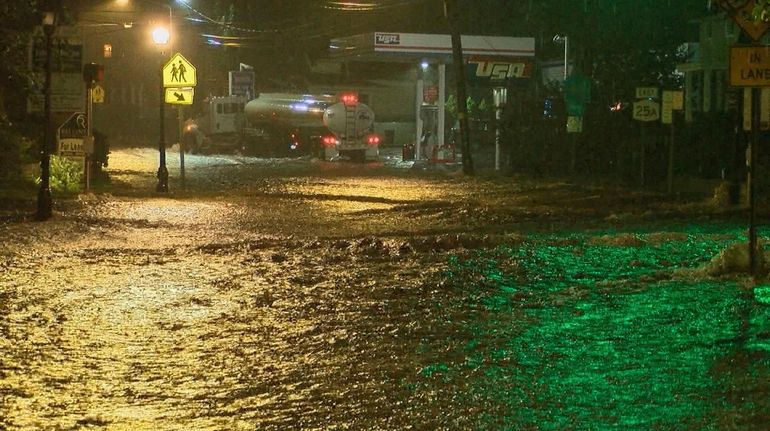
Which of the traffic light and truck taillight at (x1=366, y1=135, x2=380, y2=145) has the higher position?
the traffic light

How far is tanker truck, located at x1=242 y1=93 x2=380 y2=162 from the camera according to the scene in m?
56.1

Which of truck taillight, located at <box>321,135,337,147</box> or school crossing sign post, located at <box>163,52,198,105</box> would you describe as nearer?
school crossing sign post, located at <box>163,52,198,105</box>

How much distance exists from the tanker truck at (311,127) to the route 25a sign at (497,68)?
22.6 ft

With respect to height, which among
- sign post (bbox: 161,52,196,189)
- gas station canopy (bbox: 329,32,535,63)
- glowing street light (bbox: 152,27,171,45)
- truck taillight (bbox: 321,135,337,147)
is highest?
gas station canopy (bbox: 329,32,535,63)

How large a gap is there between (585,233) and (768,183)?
8939mm

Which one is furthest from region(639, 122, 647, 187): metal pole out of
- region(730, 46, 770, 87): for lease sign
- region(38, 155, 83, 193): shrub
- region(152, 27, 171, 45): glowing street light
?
region(730, 46, 770, 87): for lease sign

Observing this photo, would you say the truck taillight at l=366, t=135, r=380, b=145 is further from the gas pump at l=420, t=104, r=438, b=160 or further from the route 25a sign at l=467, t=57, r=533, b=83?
the route 25a sign at l=467, t=57, r=533, b=83

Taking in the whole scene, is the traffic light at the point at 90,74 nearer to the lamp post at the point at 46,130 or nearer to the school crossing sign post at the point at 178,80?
the school crossing sign post at the point at 178,80

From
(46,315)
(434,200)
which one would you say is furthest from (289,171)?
(46,315)

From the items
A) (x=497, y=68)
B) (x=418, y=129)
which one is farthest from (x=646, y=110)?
(x=418, y=129)

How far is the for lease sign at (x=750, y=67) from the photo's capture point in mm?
13008

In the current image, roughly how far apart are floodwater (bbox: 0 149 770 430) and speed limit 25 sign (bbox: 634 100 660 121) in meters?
7.10

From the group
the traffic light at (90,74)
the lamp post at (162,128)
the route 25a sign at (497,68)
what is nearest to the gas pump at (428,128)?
the route 25a sign at (497,68)

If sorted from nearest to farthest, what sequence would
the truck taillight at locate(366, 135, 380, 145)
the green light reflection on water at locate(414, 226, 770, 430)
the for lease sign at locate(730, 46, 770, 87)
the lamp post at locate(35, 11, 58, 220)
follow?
the green light reflection on water at locate(414, 226, 770, 430) < the for lease sign at locate(730, 46, 770, 87) < the lamp post at locate(35, 11, 58, 220) < the truck taillight at locate(366, 135, 380, 145)
